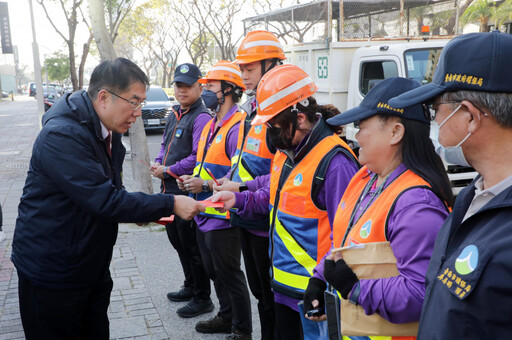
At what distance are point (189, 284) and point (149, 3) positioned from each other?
97.1 ft

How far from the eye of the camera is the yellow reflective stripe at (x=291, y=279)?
2.54 meters

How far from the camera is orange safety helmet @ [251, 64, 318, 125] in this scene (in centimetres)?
262

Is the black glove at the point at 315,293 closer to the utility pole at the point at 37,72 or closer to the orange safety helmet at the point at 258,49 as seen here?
the orange safety helmet at the point at 258,49

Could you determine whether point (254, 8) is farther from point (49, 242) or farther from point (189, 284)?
point (49, 242)

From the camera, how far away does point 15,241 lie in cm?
264

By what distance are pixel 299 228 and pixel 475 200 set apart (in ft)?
3.93

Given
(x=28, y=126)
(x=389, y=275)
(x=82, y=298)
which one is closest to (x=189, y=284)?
(x=82, y=298)

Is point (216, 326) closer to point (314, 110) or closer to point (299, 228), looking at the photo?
point (299, 228)

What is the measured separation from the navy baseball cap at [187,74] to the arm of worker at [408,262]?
3.09m

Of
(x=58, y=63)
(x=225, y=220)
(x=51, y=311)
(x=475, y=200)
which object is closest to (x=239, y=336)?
(x=225, y=220)

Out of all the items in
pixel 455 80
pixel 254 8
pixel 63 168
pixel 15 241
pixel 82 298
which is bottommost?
pixel 82 298

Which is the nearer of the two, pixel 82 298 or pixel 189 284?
pixel 82 298

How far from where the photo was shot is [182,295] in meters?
4.66

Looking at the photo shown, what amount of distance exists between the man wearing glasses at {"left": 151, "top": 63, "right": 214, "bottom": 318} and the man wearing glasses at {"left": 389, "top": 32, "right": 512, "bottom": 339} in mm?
3156
